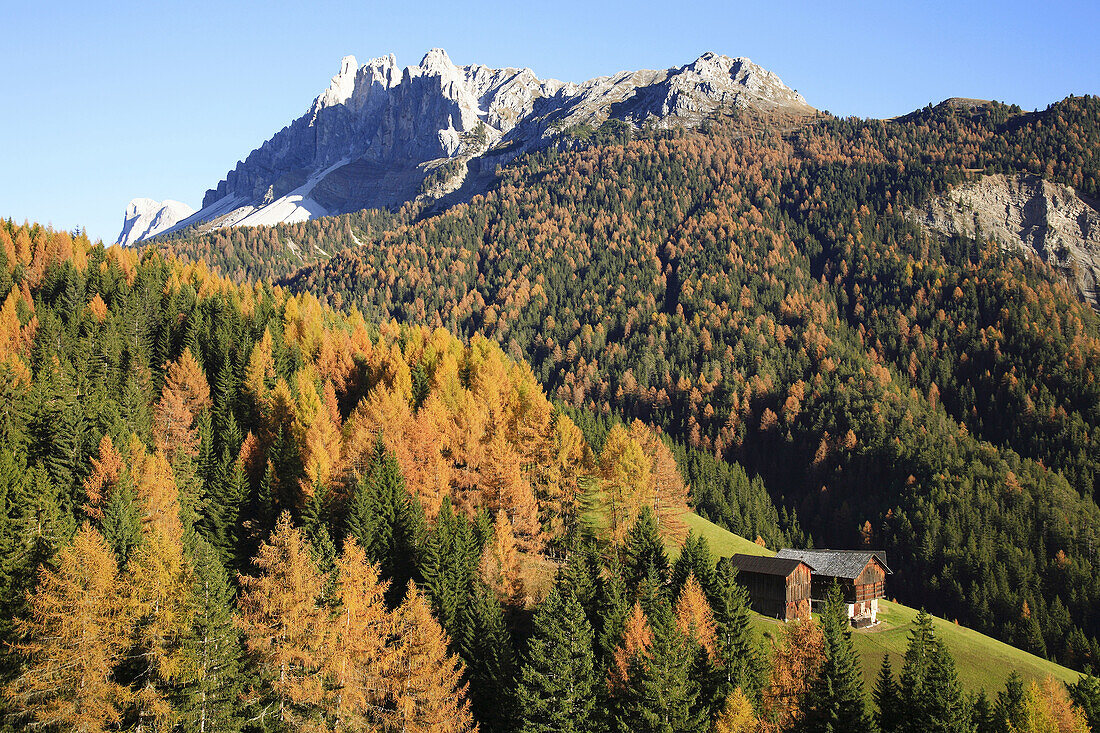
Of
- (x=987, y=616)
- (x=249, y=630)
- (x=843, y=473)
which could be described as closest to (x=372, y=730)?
(x=249, y=630)

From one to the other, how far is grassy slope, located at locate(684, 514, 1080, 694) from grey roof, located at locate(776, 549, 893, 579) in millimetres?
4971

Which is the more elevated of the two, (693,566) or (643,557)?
(643,557)

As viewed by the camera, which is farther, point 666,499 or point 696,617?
point 666,499

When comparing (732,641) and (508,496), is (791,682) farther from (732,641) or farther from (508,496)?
(508,496)

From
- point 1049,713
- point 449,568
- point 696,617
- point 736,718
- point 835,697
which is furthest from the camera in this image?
point 449,568

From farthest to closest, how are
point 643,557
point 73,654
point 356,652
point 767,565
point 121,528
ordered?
point 767,565, point 643,557, point 121,528, point 356,652, point 73,654

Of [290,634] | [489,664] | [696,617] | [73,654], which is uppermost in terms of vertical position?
[290,634]

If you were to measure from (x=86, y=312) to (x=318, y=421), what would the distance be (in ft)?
130

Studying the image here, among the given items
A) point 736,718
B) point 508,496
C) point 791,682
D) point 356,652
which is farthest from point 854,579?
point 356,652

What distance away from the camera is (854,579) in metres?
64.4

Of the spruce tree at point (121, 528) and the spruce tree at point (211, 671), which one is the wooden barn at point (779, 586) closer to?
the spruce tree at point (211, 671)

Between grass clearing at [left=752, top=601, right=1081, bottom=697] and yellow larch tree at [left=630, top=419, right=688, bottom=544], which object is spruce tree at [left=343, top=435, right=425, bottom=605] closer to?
yellow larch tree at [left=630, top=419, right=688, bottom=544]

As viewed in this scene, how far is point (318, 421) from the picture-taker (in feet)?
204

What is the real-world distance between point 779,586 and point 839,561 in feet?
31.8
